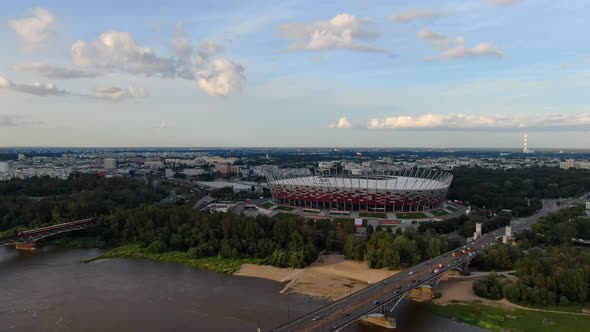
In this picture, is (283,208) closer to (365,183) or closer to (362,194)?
(362,194)

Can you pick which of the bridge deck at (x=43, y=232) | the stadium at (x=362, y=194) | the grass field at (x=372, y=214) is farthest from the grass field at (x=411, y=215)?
the bridge deck at (x=43, y=232)

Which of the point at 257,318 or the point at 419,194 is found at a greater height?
the point at 419,194

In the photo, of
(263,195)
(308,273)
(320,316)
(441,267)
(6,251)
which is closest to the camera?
(320,316)

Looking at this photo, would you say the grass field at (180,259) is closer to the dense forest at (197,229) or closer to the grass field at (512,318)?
the dense forest at (197,229)

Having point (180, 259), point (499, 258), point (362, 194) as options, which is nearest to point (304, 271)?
point (180, 259)

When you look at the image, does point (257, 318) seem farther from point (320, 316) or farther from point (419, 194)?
point (419, 194)

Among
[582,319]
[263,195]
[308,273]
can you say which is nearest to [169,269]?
[308,273]

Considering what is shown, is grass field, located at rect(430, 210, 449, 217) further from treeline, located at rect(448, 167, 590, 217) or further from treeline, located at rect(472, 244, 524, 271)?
treeline, located at rect(472, 244, 524, 271)
